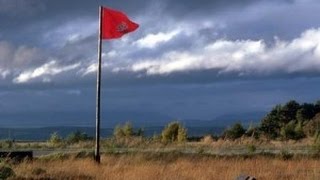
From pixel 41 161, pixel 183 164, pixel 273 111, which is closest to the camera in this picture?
pixel 183 164

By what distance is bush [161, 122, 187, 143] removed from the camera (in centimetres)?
5131

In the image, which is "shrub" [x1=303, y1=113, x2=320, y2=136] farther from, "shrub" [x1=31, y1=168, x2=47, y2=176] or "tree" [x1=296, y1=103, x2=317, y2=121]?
"shrub" [x1=31, y1=168, x2=47, y2=176]

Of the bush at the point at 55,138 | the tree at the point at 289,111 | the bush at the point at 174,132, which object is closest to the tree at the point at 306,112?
the tree at the point at 289,111

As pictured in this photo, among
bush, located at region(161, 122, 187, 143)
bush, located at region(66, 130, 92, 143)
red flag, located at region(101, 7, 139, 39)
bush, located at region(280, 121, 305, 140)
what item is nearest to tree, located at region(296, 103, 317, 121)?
bush, located at region(280, 121, 305, 140)

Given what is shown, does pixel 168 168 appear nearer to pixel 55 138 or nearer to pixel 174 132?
pixel 55 138

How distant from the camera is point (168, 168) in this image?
2244 cm

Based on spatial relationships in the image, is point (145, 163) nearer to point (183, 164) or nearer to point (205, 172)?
point (183, 164)

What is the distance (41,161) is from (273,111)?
133ft

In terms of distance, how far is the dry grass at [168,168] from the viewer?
791 inches

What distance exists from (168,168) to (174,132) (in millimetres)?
30923

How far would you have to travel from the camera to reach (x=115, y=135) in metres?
51.4

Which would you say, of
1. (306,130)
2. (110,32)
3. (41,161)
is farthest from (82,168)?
(306,130)

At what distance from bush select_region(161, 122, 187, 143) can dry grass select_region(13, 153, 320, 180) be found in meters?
24.1

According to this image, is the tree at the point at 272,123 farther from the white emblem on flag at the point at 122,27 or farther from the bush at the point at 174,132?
the white emblem on flag at the point at 122,27
